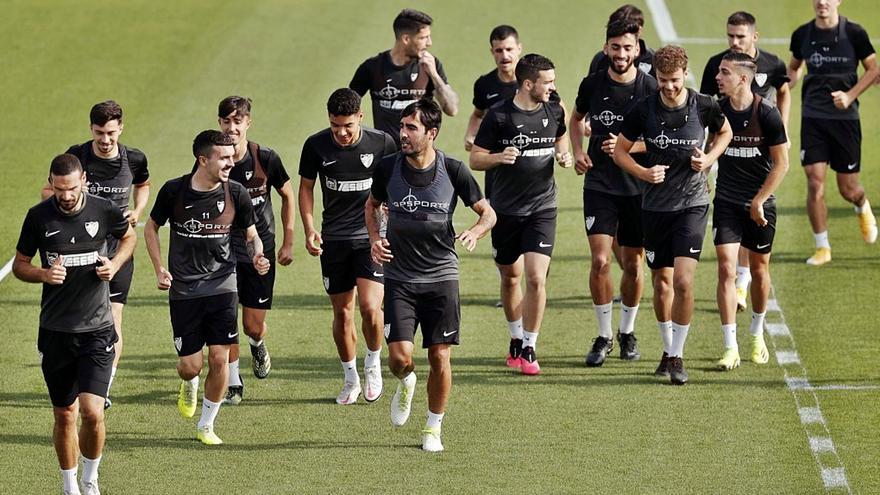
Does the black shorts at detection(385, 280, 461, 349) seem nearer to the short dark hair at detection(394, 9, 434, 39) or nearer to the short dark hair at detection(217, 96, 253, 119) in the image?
the short dark hair at detection(217, 96, 253, 119)

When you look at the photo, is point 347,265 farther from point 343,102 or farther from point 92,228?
point 92,228

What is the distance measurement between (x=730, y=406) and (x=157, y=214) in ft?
16.0

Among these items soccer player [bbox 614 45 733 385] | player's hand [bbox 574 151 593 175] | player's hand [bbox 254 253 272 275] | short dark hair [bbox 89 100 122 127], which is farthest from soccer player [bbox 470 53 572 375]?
short dark hair [bbox 89 100 122 127]

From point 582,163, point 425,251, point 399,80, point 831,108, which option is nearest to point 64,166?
point 425,251

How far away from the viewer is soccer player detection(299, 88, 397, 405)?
13328mm

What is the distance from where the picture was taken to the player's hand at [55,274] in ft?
36.0

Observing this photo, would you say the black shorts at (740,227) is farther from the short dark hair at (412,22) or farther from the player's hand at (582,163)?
the short dark hair at (412,22)

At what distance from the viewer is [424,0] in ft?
94.8

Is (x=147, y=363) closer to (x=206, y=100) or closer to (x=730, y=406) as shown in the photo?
(x=730, y=406)

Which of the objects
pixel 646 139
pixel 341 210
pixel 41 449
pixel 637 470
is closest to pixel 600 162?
pixel 646 139

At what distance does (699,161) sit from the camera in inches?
530

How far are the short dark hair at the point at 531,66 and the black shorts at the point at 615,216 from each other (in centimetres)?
141

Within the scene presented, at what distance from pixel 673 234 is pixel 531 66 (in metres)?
1.86

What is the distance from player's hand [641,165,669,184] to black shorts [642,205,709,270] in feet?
1.59
